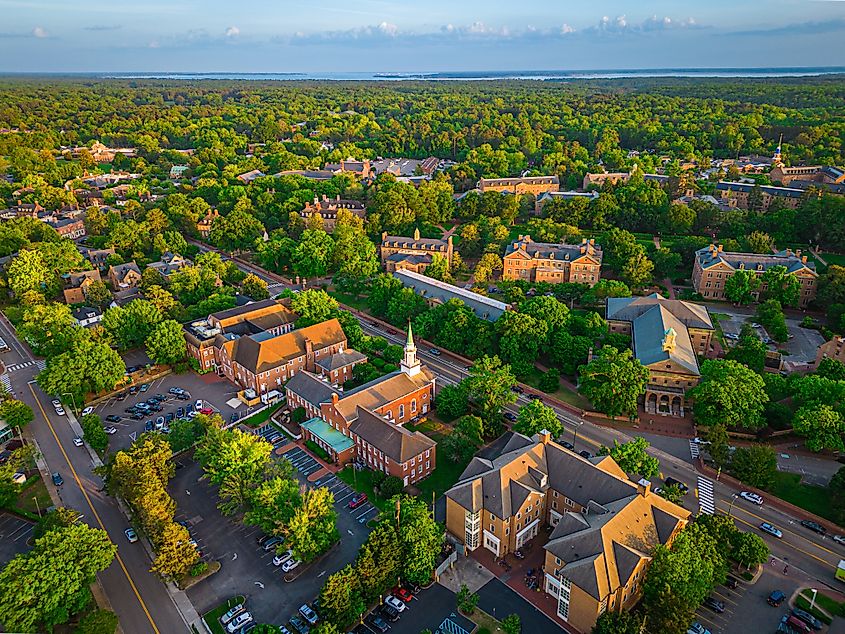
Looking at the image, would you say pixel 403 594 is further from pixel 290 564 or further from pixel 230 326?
pixel 230 326

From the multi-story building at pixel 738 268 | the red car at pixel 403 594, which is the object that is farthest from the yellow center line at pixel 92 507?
the multi-story building at pixel 738 268

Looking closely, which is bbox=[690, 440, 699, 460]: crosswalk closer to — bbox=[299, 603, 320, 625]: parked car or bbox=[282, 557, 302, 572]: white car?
bbox=[299, 603, 320, 625]: parked car

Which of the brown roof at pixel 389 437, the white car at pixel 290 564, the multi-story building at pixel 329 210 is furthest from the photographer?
the multi-story building at pixel 329 210

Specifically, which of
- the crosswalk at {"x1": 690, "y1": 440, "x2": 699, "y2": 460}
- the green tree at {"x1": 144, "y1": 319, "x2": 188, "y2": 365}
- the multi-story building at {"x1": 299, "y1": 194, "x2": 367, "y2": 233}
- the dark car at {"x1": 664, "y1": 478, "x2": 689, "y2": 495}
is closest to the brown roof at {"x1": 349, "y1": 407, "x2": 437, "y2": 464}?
the dark car at {"x1": 664, "y1": 478, "x2": 689, "y2": 495}

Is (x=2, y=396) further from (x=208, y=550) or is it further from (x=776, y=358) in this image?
(x=776, y=358)

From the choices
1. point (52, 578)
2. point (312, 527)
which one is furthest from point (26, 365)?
point (312, 527)

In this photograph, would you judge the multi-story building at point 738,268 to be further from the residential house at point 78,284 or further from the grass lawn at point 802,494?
the residential house at point 78,284

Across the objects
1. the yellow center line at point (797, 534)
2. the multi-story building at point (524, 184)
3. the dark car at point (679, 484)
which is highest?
the multi-story building at point (524, 184)
